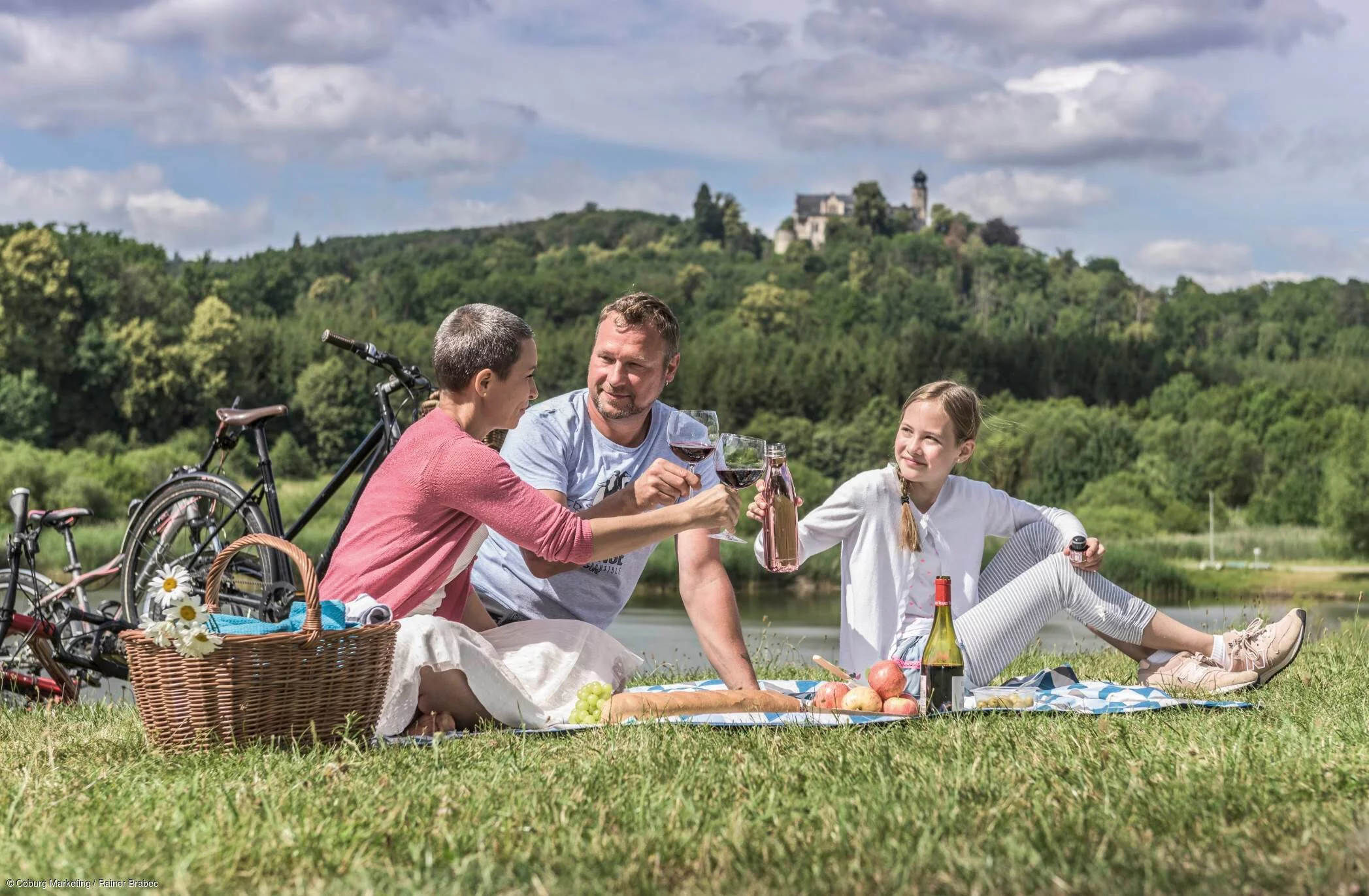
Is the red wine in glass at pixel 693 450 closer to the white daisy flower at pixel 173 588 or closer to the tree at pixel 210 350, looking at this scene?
the white daisy flower at pixel 173 588

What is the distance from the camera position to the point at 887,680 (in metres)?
4.32

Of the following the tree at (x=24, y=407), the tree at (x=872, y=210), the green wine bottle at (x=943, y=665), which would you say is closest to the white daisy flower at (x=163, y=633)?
the green wine bottle at (x=943, y=665)

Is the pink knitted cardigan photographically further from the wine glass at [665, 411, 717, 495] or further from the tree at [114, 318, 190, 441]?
the tree at [114, 318, 190, 441]

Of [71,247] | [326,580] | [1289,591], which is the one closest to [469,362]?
[326,580]

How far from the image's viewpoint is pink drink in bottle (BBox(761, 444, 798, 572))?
4.08m

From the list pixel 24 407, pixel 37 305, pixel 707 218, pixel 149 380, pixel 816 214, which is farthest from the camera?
pixel 816 214

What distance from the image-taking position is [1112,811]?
2.77 m

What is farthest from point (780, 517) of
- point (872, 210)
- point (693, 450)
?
point (872, 210)

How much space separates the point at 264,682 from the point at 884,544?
2.06 metres

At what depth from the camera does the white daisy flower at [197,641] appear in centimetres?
357

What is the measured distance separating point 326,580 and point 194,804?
4.20 feet

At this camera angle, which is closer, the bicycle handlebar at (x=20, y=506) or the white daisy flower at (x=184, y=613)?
the white daisy flower at (x=184, y=613)

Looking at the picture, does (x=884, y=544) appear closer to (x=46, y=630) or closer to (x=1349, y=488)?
(x=46, y=630)

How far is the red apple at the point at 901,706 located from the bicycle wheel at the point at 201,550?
102 inches
